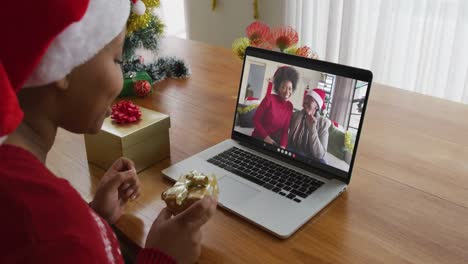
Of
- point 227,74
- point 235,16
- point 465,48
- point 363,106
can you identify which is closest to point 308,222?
point 363,106

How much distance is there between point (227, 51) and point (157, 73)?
0.40 m

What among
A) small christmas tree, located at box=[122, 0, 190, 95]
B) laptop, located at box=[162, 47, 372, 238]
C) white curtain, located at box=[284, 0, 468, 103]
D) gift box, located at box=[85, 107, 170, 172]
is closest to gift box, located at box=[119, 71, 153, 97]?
small christmas tree, located at box=[122, 0, 190, 95]

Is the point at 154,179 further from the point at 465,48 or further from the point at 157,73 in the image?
the point at 465,48

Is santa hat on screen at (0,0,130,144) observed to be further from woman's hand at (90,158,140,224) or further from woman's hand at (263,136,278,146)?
woman's hand at (263,136,278,146)

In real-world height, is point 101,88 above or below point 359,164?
above

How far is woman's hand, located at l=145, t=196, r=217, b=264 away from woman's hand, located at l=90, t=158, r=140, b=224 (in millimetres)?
128

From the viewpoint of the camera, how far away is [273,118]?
1001mm

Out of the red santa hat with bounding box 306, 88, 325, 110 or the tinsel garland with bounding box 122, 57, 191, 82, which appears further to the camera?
the tinsel garland with bounding box 122, 57, 191, 82

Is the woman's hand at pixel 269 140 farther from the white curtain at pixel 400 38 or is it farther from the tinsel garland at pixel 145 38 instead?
the white curtain at pixel 400 38

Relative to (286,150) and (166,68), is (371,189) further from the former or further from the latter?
(166,68)

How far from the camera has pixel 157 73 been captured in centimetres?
156

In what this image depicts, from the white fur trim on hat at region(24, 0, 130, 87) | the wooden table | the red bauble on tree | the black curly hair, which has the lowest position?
the wooden table

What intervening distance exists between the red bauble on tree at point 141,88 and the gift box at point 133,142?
344mm

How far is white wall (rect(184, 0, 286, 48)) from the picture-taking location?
2.72 metres
